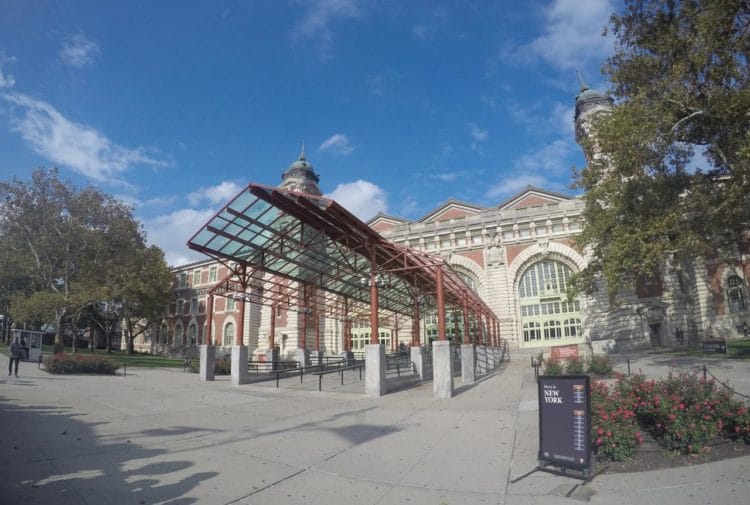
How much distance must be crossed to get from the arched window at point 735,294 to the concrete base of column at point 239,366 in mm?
42002

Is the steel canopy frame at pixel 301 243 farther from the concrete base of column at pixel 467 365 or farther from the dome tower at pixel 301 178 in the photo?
the dome tower at pixel 301 178

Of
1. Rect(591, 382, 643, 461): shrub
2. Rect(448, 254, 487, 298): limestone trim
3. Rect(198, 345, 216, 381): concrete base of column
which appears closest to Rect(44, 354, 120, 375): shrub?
Rect(198, 345, 216, 381): concrete base of column

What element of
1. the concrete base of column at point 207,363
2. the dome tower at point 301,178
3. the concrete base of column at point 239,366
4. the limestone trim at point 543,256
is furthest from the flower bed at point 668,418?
the dome tower at point 301,178

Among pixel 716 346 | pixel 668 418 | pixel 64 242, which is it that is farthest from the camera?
pixel 64 242

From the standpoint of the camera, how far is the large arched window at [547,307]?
42.1 meters

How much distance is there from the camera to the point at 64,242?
34469 millimetres

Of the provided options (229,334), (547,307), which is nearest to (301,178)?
(229,334)

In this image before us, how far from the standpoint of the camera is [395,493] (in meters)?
5.55

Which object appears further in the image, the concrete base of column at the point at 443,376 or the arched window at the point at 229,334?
the arched window at the point at 229,334

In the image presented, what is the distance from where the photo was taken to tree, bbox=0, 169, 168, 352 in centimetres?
3250

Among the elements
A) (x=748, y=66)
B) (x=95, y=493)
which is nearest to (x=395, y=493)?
(x=95, y=493)

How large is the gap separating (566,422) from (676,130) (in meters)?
17.3

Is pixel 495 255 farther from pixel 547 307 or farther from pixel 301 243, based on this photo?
pixel 301 243

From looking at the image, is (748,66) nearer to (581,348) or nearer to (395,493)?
(395,493)
